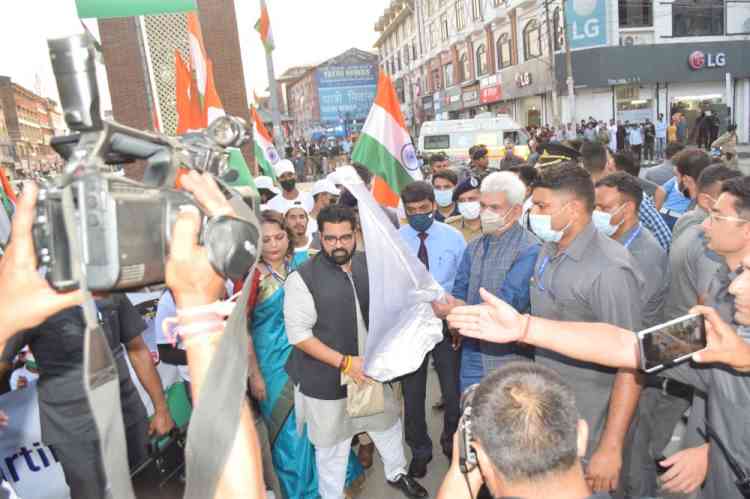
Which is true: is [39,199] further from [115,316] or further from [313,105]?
[313,105]

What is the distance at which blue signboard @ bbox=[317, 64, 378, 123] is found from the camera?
5525 centimetres

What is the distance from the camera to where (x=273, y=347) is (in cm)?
344

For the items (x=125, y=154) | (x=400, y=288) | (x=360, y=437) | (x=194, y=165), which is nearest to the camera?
(x=125, y=154)

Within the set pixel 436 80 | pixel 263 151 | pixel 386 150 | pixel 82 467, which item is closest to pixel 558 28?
pixel 436 80

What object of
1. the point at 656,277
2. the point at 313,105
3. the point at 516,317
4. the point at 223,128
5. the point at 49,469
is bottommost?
the point at 49,469

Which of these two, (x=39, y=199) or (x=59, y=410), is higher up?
(x=39, y=199)

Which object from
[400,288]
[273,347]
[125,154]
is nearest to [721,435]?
[400,288]

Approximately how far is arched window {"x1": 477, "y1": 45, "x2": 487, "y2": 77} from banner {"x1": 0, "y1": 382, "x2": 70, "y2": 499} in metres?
33.6

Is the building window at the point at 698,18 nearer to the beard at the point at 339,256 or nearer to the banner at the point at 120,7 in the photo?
the banner at the point at 120,7

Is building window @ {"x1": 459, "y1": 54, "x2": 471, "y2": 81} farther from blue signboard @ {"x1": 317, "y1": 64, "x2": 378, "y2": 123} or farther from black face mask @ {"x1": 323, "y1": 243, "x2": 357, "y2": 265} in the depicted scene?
black face mask @ {"x1": 323, "y1": 243, "x2": 357, "y2": 265}

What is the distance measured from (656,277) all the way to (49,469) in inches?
143

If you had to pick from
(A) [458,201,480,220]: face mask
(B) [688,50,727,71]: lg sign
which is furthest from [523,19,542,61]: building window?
(A) [458,201,480,220]: face mask

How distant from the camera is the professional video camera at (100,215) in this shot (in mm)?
971

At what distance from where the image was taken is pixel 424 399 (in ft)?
12.4
